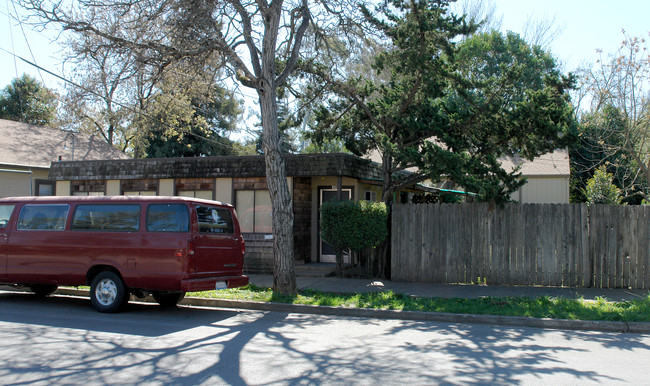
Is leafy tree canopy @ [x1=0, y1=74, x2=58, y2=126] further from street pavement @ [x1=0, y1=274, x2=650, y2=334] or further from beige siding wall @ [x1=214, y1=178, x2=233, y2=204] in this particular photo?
street pavement @ [x1=0, y1=274, x2=650, y2=334]

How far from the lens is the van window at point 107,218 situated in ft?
31.3

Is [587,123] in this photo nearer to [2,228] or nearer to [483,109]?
[483,109]

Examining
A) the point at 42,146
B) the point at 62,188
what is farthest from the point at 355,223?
the point at 42,146

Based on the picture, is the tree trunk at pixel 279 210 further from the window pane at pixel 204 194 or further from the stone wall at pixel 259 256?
the window pane at pixel 204 194

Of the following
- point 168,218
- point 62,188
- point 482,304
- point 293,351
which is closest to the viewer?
point 293,351

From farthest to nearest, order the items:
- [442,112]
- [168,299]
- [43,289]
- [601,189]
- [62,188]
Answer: [601,189], [62,188], [442,112], [43,289], [168,299]

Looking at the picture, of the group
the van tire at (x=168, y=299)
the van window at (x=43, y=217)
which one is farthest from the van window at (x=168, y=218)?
the van window at (x=43, y=217)

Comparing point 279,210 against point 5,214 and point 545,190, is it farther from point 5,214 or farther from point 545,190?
point 545,190

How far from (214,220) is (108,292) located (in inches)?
91.9

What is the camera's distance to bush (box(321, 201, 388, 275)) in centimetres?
1307

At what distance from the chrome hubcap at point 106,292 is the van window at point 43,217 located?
4.79 feet

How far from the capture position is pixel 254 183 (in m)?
15.8

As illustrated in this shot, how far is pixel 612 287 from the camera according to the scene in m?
11.9

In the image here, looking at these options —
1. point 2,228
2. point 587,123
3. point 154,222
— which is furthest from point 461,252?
point 2,228
